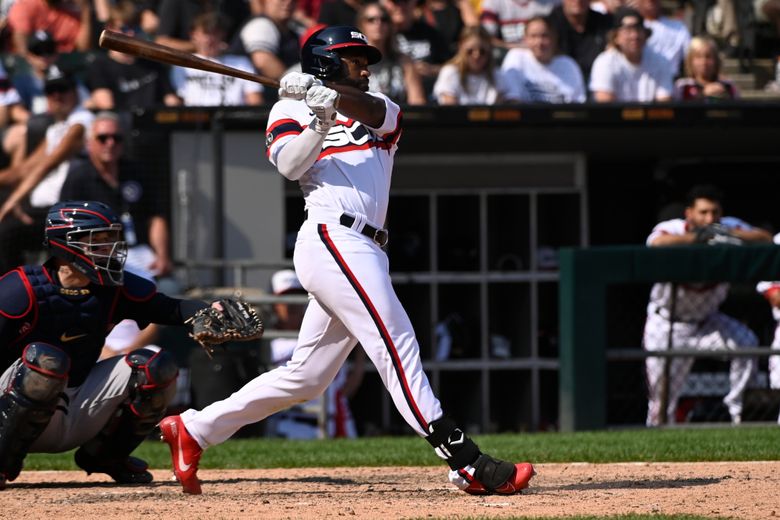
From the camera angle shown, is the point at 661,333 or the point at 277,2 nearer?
the point at 661,333

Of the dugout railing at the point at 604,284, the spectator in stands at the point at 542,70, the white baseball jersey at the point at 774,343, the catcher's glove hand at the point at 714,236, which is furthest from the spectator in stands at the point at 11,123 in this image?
the white baseball jersey at the point at 774,343

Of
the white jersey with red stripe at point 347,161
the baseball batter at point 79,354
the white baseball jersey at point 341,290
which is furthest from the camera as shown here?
the baseball batter at point 79,354

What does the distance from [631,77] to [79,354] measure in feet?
19.4

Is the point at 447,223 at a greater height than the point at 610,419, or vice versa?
the point at 447,223

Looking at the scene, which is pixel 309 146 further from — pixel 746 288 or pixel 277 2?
pixel 277 2

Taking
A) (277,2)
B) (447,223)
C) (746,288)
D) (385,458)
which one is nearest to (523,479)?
(385,458)

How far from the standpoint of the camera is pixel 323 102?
14.7ft

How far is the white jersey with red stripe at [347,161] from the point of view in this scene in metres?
4.74

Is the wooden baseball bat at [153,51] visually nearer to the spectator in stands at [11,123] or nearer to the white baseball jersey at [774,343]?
the white baseball jersey at [774,343]

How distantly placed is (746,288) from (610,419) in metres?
1.23

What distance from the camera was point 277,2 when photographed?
416 inches

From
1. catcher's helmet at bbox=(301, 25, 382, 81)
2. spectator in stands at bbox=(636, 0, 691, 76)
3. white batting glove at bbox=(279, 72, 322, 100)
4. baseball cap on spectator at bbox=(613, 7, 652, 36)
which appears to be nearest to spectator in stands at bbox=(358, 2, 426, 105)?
baseball cap on spectator at bbox=(613, 7, 652, 36)

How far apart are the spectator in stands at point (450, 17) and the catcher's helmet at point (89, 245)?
603 centimetres

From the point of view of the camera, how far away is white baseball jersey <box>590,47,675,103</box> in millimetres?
10164
